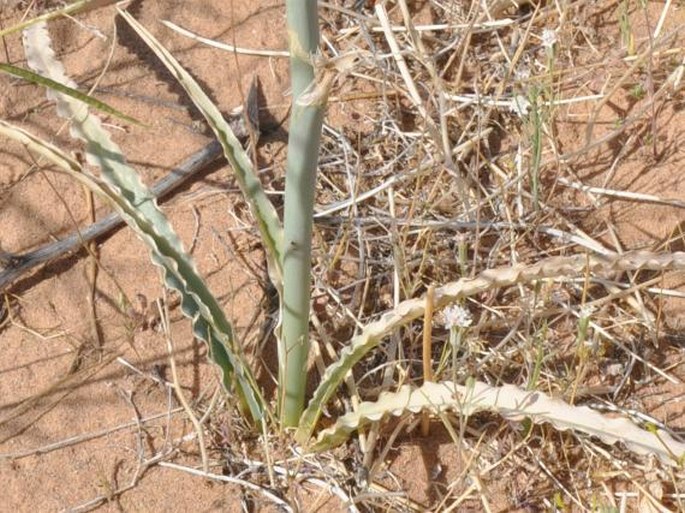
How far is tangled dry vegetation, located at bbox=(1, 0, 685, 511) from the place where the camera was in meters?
1.56

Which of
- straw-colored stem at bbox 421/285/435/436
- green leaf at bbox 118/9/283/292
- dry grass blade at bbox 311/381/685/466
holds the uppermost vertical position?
green leaf at bbox 118/9/283/292

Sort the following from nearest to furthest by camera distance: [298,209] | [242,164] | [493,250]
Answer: [298,209]
[242,164]
[493,250]

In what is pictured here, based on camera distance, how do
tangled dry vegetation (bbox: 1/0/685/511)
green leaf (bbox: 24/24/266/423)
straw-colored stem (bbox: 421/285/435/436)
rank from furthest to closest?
tangled dry vegetation (bbox: 1/0/685/511) → green leaf (bbox: 24/24/266/423) → straw-colored stem (bbox: 421/285/435/436)

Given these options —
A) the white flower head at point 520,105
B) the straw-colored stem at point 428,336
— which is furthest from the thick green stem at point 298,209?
the white flower head at point 520,105

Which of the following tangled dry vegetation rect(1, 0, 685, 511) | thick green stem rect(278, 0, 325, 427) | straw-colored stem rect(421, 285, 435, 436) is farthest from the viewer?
tangled dry vegetation rect(1, 0, 685, 511)

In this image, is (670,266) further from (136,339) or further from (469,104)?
(136,339)

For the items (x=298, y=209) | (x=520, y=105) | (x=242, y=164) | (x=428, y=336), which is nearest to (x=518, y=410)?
(x=428, y=336)

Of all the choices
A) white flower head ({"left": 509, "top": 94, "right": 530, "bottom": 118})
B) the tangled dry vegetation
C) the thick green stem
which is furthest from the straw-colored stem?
white flower head ({"left": 509, "top": 94, "right": 530, "bottom": 118})

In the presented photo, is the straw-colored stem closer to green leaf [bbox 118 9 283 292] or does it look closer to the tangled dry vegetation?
the tangled dry vegetation

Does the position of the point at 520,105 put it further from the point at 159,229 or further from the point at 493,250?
the point at 159,229

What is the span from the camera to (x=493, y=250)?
→ 1.80 metres

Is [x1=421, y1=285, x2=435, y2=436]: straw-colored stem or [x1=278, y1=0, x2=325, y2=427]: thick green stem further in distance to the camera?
[x1=421, y1=285, x2=435, y2=436]: straw-colored stem

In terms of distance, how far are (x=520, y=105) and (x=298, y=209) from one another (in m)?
0.76

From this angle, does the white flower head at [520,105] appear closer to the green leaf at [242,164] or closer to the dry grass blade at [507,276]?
the dry grass blade at [507,276]
